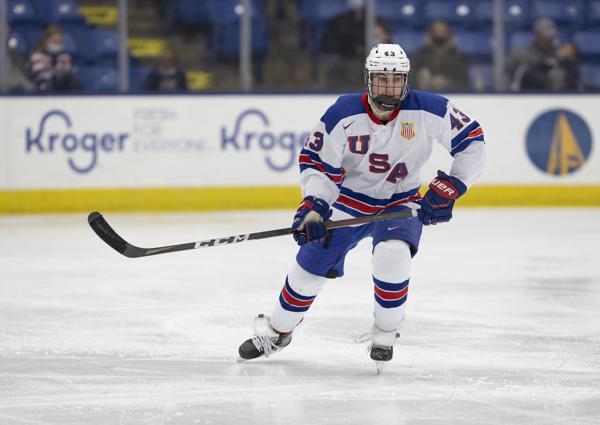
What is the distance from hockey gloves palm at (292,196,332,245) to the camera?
3.53 m

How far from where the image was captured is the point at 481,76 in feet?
29.4

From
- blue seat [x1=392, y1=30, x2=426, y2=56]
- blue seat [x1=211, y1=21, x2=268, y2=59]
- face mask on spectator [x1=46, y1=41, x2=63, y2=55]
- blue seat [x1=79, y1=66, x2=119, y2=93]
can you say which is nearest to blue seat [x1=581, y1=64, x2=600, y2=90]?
blue seat [x1=392, y1=30, x2=426, y2=56]

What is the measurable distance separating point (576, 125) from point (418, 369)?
18.4ft

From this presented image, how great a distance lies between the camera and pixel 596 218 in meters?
8.12

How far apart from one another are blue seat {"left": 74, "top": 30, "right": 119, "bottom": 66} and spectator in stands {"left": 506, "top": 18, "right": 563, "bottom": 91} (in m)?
2.87

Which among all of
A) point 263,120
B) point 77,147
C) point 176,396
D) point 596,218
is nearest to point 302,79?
point 263,120

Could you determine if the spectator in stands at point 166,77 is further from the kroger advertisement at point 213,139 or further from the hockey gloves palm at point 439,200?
the hockey gloves palm at point 439,200

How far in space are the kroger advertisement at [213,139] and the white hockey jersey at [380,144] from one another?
16.1 feet

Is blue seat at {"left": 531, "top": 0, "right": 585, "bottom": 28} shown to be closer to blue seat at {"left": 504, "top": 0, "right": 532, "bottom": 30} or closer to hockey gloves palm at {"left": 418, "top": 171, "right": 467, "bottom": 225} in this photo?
blue seat at {"left": 504, "top": 0, "right": 532, "bottom": 30}

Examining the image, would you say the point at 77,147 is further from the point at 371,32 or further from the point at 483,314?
the point at 483,314

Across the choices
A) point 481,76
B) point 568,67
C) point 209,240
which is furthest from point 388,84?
point 568,67

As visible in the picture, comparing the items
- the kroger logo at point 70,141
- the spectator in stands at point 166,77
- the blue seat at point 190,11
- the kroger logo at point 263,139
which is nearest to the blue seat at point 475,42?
the kroger logo at point 263,139

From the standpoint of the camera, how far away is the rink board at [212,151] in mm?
8352

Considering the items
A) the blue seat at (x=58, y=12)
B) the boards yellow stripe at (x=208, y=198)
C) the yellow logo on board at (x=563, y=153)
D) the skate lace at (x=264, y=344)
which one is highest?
the blue seat at (x=58, y=12)
